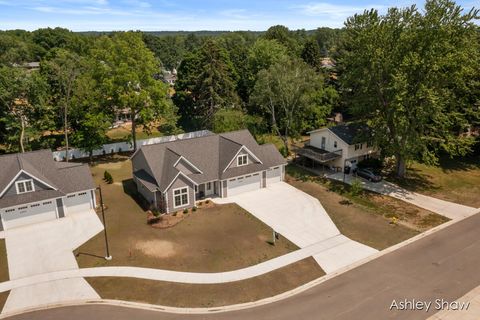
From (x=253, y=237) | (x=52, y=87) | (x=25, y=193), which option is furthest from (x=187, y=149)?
(x=52, y=87)

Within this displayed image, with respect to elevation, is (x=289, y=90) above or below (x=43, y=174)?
above

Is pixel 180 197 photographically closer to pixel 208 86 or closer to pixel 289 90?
pixel 289 90

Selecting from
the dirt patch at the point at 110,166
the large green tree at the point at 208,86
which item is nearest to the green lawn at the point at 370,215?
the dirt patch at the point at 110,166

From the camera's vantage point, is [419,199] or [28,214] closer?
[28,214]

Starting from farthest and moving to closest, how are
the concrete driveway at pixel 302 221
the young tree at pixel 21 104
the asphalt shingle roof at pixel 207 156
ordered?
the young tree at pixel 21 104 → the asphalt shingle roof at pixel 207 156 → the concrete driveway at pixel 302 221

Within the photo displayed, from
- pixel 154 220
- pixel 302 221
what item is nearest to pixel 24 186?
pixel 154 220

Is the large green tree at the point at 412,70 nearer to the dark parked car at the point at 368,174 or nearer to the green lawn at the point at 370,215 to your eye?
the dark parked car at the point at 368,174
